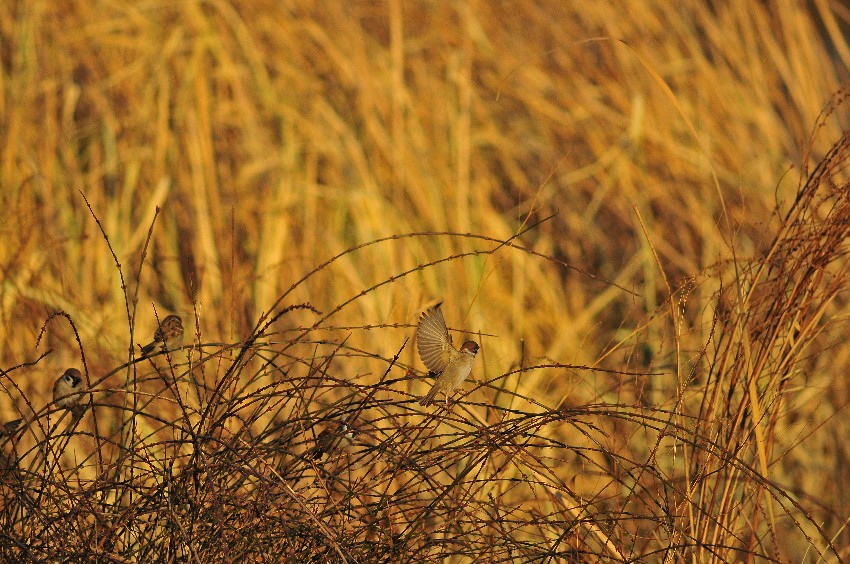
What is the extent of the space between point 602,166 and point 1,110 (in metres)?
1.64

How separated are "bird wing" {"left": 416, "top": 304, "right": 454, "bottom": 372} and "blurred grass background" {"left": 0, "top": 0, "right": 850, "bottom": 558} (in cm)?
162

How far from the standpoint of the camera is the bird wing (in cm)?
137

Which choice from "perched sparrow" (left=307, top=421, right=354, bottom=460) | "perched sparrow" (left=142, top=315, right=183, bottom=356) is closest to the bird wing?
"perched sparrow" (left=307, top=421, right=354, bottom=460)

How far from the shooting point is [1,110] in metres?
3.30

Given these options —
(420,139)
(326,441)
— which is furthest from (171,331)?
(420,139)

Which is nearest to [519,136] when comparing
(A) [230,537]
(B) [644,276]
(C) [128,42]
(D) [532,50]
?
(D) [532,50]

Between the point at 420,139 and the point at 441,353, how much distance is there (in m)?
2.13

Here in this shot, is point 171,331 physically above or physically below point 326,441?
above

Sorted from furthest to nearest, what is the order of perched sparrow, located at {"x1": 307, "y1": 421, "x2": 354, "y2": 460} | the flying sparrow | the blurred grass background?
the blurred grass background → the flying sparrow → perched sparrow, located at {"x1": 307, "y1": 421, "x2": 354, "y2": 460}

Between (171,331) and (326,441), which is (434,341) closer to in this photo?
(326,441)

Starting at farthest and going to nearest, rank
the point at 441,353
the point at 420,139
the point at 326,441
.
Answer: the point at 420,139, the point at 441,353, the point at 326,441

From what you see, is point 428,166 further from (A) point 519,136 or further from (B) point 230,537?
(B) point 230,537

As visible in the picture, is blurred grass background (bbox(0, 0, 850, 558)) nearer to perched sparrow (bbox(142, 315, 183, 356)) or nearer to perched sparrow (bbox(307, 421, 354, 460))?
perched sparrow (bbox(142, 315, 183, 356))

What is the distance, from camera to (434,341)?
138cm
